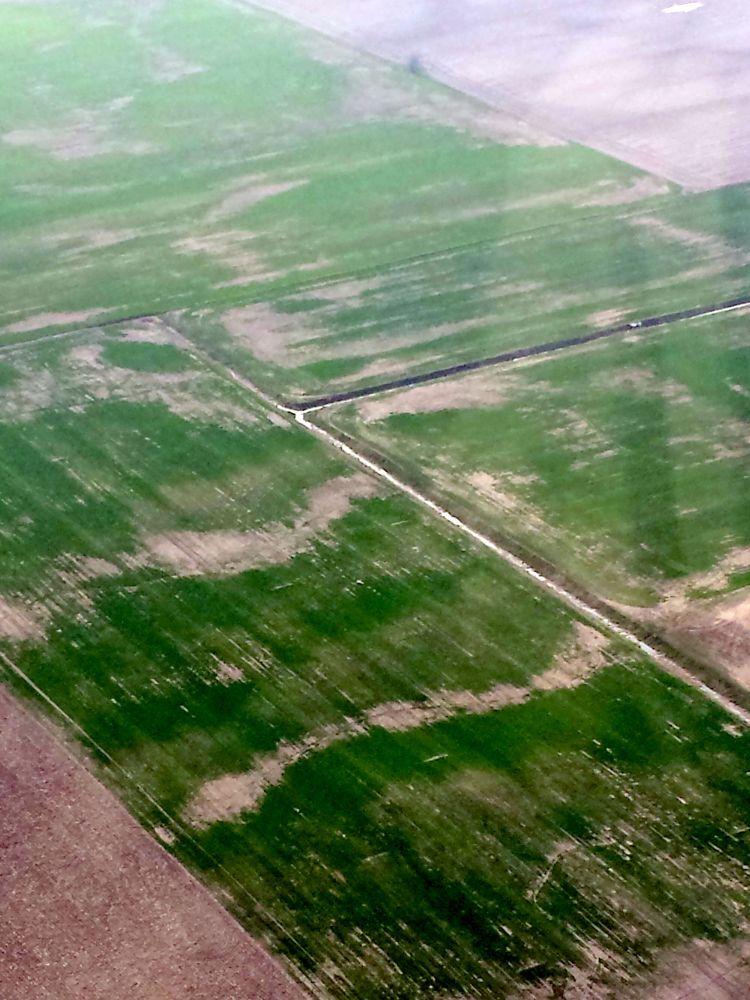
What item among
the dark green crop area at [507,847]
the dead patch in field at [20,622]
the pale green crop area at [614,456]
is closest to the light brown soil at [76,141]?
the pale green crop area at [614,456]

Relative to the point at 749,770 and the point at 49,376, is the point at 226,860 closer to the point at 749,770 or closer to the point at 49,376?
the point at 749,770

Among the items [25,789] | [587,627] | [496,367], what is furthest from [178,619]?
[496,367]

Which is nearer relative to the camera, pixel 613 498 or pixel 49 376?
pixel 613 498

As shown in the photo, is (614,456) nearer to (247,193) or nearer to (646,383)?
(646,383)

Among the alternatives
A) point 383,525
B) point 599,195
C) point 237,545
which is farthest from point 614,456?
point 599,195

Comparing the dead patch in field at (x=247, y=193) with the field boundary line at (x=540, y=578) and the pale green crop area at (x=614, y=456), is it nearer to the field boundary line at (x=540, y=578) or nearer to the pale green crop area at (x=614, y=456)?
the pale green crop area at (x=614, y=456)
